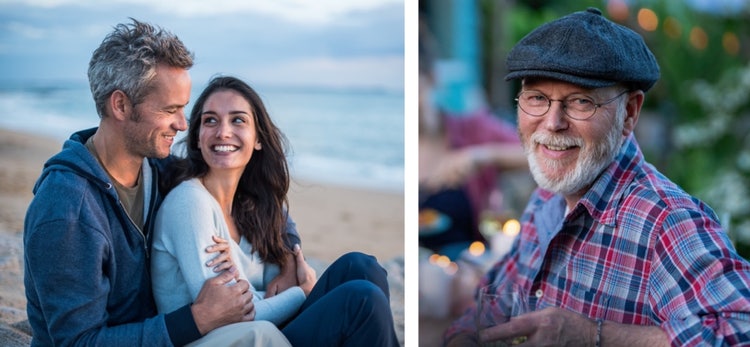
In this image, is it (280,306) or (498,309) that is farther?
(280,306)

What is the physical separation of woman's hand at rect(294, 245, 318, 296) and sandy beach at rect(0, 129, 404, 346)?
4 centimetres

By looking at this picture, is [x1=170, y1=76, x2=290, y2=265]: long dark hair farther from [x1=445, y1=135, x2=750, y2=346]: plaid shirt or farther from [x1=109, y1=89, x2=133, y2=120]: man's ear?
[x1=445, y1=135, x2=750, y2=346]: plaid shirt

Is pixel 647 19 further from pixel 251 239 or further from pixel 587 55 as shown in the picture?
pixel 251 239

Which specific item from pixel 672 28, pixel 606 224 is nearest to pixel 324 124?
pixel 606 224

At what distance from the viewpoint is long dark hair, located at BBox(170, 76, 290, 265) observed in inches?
94.2

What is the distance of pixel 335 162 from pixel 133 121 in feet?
2.07

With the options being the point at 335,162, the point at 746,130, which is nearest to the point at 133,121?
the point at 335,162

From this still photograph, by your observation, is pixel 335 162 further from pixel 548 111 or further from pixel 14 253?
pixel 14 253

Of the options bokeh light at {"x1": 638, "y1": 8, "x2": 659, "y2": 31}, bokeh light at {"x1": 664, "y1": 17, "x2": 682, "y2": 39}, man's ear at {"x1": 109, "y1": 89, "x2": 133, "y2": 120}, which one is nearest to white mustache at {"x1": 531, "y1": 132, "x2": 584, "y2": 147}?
man's ear at {"x1": 109, "y1": 89, "x2": 133, "y2": 120}

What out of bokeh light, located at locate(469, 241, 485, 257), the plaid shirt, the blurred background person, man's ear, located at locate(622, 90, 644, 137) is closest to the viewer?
the plaid shirt

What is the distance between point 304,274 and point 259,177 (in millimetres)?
310

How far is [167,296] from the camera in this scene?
2309mm

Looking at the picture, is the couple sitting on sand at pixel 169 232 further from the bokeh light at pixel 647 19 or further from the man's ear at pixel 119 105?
the bokeh light at pixel 647 19

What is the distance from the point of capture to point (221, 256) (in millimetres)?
2340
